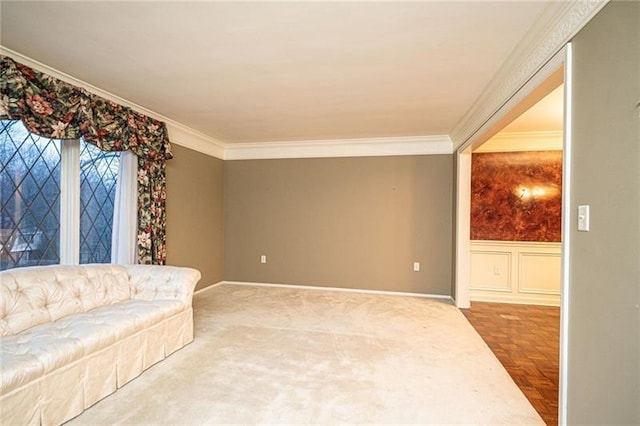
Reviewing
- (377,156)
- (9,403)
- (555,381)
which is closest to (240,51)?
(9,403)

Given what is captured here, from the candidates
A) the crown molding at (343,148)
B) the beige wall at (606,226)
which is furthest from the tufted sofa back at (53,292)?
the beige wall at (606,226)

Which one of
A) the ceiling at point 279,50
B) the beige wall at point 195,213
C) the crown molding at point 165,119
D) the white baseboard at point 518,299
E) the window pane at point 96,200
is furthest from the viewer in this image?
the white baseboard at point 518,299

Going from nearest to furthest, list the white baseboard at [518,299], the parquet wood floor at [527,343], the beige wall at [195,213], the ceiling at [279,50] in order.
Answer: the ceiling at [279,50], the parquet wood floor at [527,343], the beige wall at [195,213], the white baseboard at [518,299]

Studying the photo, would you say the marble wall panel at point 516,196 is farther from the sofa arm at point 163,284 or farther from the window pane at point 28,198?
the window pane at point 28,198

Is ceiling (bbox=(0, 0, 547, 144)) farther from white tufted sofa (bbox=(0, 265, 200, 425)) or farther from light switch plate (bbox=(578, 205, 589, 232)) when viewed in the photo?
white tufted sofa (bbox=(0, 265, 200, 425))

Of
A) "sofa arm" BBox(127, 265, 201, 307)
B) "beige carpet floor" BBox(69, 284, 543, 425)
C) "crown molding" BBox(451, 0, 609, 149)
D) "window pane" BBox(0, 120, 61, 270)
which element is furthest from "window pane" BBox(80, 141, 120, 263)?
"crown molding" BBox(451, 0, 609, 149)

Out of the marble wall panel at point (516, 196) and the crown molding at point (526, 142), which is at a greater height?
the crown molding at point (526, 142)

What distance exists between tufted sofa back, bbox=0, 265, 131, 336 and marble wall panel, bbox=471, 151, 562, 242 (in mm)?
4593

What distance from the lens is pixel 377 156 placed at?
4.70 m

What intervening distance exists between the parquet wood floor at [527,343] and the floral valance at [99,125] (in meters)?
3.77

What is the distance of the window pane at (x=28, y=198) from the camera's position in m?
2.31

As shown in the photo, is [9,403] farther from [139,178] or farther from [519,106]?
[519,106]

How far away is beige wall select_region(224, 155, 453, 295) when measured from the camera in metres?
4.52

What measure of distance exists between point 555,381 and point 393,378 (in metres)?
1.20
